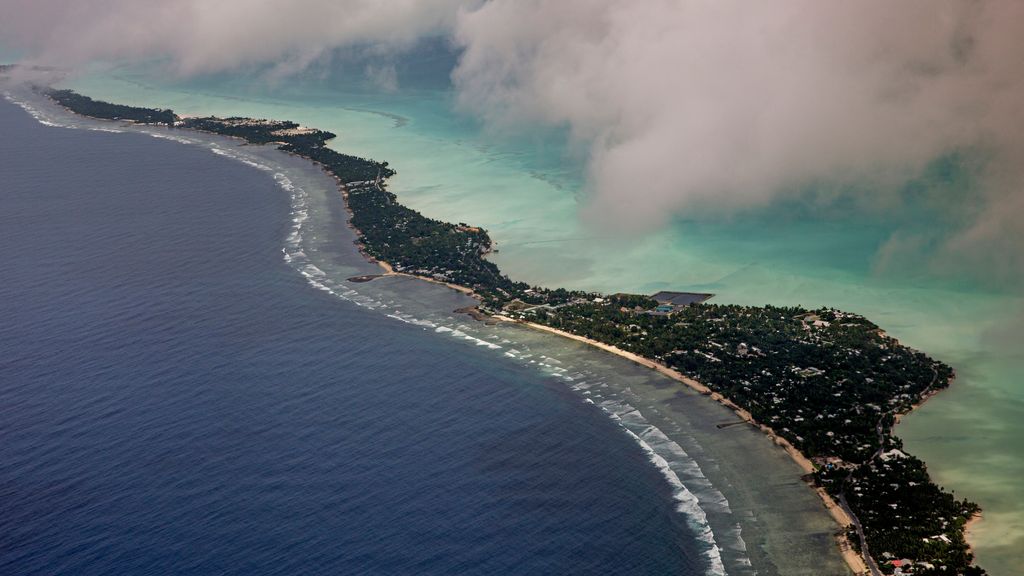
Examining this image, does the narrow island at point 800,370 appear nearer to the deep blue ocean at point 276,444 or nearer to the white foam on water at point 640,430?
the white foam on water at point 640,430

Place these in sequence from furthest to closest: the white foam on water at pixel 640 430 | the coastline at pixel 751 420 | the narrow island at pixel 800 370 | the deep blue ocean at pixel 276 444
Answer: the white foam on water at pixel 640 430 → the narrow island at pixel 800 370 → the deep blue ocean at pixel 276 444 → the coastline at pixel 751 420

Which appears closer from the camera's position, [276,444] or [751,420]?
[276,444]

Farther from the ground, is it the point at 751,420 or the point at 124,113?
the point at 124,113

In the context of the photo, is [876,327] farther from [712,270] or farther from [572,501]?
[572,501]

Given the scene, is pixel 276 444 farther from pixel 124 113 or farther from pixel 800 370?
pixel 124 113

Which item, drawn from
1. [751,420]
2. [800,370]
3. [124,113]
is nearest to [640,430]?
[751,420]

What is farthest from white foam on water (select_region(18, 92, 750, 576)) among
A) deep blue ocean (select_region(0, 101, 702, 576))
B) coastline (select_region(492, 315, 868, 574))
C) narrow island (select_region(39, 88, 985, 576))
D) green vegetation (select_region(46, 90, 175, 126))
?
green vegetation (select_region(46, 90, 175, 126))

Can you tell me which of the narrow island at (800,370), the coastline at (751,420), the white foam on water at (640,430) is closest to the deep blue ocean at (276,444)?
the white foam on water at (640,430)
